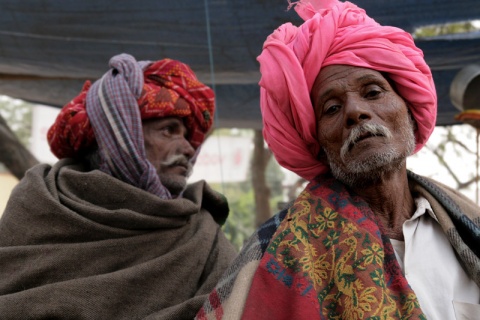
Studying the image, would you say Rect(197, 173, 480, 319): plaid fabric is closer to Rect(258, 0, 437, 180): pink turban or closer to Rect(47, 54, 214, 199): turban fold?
Rect(258, 0, 437, 180): pink turban

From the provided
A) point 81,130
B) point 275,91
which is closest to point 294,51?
point 275,91

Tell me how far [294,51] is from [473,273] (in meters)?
1.00

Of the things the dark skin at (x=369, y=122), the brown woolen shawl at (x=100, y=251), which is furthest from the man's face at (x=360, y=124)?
the brown woolen shawl at (x=100, y=251)

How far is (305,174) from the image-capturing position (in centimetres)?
275

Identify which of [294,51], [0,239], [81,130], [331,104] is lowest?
[0,239]

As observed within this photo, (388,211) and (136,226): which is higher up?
(388,211)

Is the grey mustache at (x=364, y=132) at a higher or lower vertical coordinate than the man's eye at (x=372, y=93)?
lower

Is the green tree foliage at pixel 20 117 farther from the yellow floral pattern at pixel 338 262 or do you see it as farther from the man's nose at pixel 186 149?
the yellow floral pattern at pixel 338 262

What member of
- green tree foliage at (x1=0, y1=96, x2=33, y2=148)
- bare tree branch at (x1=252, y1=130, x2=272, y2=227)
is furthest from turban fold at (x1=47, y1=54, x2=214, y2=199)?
green tree foliage at (x1=0, y1=96, x2=33, y2=148)

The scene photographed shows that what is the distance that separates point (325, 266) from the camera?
2.28 meters

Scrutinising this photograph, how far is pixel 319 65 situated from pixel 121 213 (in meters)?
1.13

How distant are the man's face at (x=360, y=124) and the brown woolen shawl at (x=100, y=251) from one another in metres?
0.85

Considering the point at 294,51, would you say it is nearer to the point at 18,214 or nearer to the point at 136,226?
the point at 136,226

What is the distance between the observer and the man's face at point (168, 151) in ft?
11.5
